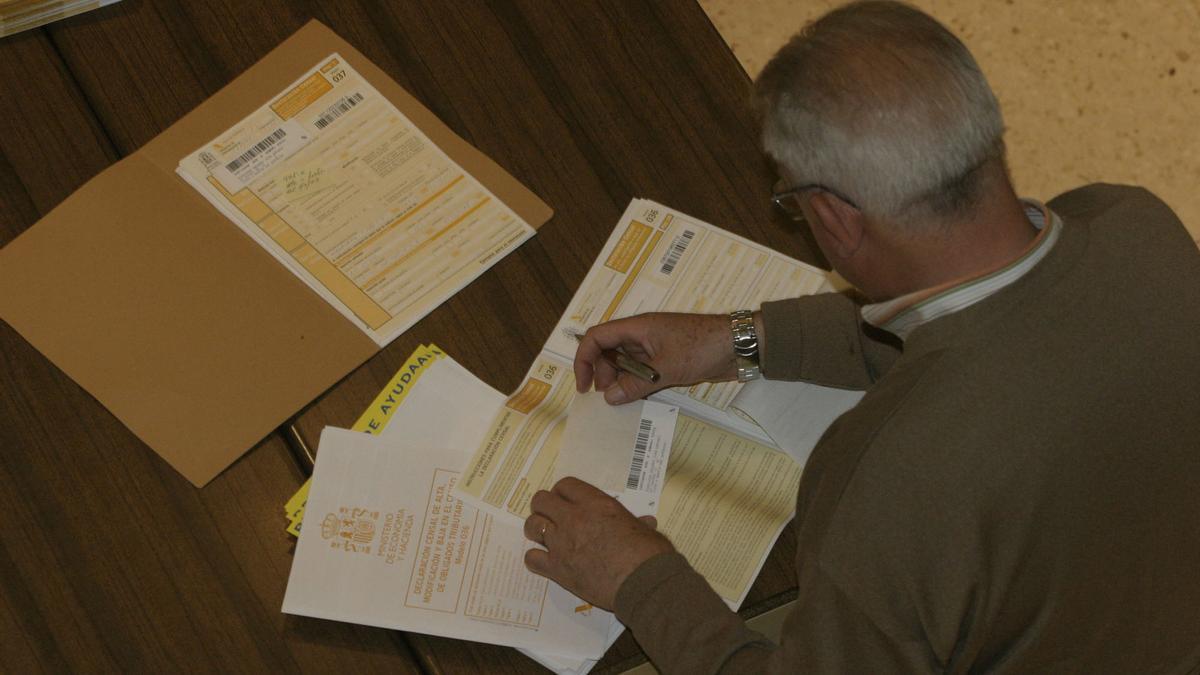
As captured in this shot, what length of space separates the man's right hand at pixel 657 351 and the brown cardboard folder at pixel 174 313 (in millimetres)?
185

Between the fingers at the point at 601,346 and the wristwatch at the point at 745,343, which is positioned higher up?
the fingers at the point at 601,346

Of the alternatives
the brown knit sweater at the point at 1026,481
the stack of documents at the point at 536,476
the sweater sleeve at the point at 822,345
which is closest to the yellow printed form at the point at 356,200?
the stack of documents at the point at 536,476

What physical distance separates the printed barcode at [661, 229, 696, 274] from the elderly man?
306 millimetres

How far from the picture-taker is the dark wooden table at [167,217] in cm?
117

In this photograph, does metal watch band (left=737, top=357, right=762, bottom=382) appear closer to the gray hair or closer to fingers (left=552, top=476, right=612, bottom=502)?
fingers (left=552, top=476, right=612, bottom=502)

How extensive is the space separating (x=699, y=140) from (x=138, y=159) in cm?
71

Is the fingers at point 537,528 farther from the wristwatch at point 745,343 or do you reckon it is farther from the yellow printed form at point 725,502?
the wristwatch at point 745,343

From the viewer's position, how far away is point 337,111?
4.64 feet

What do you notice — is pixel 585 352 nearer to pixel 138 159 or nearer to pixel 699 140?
pixel 699 140

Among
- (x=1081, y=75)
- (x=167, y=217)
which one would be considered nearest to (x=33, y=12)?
(x=167, y=217)

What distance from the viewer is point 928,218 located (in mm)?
1002

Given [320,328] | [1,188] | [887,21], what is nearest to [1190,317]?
[887,21]

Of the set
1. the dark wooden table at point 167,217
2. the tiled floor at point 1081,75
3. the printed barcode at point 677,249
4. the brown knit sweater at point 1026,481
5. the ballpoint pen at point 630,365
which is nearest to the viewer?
the brown knit sweater at point 1026,481

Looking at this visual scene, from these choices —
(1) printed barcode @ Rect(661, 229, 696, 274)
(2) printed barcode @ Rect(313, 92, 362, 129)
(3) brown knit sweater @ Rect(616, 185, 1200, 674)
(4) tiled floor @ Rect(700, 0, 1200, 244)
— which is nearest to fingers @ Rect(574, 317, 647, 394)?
(1) printed barcode @ Rect(661, 229, 696, 274)
